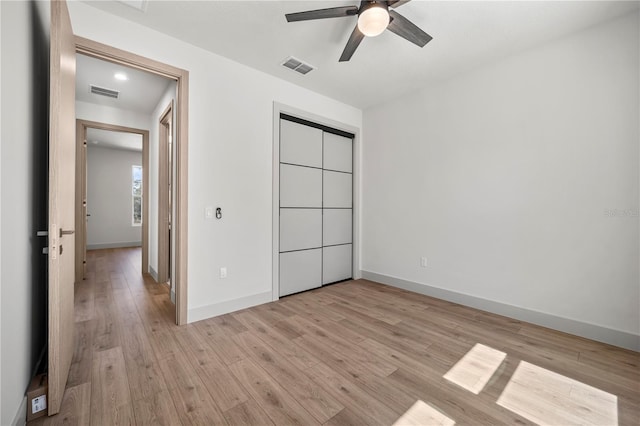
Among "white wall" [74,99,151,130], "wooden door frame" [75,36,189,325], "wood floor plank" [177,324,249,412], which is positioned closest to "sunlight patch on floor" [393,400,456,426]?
"wood floor plank" [177,324,249,412]

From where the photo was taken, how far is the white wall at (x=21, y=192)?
4.05 feet

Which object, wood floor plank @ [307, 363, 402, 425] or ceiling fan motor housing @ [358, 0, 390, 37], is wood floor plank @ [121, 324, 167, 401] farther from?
ceiling fan motor housing @ [358, 0, 390, 37]

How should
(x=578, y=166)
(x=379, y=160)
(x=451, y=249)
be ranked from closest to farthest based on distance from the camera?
(x=578, y=166) < (x=451, y=249) < (x=379, y=160)

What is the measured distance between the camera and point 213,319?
2814mm

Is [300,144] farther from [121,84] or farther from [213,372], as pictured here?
[213,372]

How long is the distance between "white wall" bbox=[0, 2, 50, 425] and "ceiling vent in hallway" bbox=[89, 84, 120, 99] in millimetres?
2025

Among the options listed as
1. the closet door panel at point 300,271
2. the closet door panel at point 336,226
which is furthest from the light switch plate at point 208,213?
the closet door panel at point 336,226

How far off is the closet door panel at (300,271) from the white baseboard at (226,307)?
0.32 meters

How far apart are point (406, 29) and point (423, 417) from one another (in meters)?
2.67

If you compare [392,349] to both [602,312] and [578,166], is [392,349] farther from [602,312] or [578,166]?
[578,166]

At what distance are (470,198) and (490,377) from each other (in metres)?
1.97

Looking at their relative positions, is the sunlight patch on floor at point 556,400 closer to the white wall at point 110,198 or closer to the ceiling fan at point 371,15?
the ceiling fan at point 371,15

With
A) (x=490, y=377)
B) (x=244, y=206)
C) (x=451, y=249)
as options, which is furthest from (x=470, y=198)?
(x=244, y=206)

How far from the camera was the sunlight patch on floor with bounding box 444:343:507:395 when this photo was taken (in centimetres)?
180
